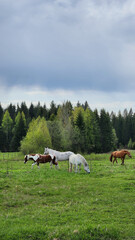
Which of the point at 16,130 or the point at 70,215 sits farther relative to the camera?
the point at 16,130

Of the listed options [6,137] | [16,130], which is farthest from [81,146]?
[6,137]

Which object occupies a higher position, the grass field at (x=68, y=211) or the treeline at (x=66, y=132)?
the treeline at (x=66, y=132)

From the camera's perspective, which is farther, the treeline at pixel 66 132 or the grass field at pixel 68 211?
the treeline at pixel 66 132

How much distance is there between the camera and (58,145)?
54.7 metres

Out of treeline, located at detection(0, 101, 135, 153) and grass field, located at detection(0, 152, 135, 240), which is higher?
treeline, located at detection(0, 101, 135, 153)

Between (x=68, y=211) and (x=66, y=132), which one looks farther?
(x=66, y=132)

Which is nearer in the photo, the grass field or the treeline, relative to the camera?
the grass field

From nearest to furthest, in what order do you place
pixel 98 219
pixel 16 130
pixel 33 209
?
pixel 98 219 < pixel 33 209 < pixel 16 130

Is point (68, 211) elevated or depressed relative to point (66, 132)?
depressed

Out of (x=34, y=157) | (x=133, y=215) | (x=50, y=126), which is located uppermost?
(x=50, y=126)

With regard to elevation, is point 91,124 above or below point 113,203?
above

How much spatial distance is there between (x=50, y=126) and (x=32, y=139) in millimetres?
8695

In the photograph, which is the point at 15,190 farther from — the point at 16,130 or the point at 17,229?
the point at 16,130

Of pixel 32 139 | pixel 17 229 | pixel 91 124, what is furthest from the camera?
pixel 91 124
